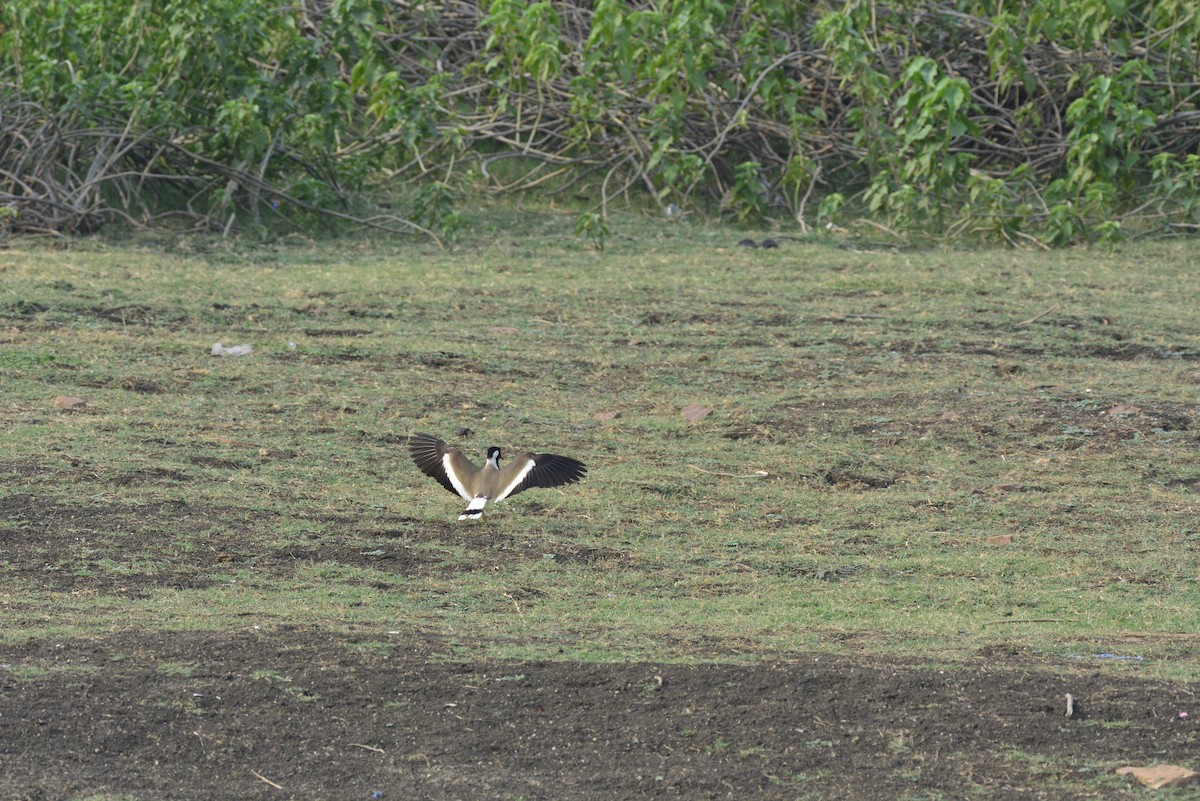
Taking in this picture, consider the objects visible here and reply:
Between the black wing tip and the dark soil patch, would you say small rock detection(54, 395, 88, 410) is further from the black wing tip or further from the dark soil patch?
the dark soil patch

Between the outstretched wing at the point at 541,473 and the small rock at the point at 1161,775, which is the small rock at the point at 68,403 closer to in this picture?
the outstretched wing at the point at 541,473

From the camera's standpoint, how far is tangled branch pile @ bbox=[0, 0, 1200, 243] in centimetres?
972

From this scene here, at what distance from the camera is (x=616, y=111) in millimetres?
11016

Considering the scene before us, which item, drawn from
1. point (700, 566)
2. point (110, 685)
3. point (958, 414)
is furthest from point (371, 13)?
point (110, 685)

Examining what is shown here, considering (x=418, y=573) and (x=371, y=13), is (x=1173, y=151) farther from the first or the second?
(x=418, y=573)

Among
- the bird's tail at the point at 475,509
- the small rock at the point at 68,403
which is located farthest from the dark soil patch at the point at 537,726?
the small rock at the point at 68,403

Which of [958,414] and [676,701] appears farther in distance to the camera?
[958,414]

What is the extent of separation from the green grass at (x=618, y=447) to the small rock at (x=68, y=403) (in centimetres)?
4

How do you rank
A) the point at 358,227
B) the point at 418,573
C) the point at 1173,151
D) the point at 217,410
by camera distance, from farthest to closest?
the point at 1173,151 < the point at 358,227 < the point at 217,410 < the point at 418,573

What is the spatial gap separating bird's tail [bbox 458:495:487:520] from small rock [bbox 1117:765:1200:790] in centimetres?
220

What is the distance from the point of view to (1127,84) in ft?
35.0

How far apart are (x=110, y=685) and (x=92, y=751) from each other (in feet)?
1.00

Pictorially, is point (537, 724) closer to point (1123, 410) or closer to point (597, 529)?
point (597, 529)

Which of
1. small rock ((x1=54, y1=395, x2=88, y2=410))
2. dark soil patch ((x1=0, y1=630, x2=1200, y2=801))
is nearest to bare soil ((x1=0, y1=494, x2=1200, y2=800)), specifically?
dark soil patch ((x1=0, y1=630, x2=1200, y2=801))
